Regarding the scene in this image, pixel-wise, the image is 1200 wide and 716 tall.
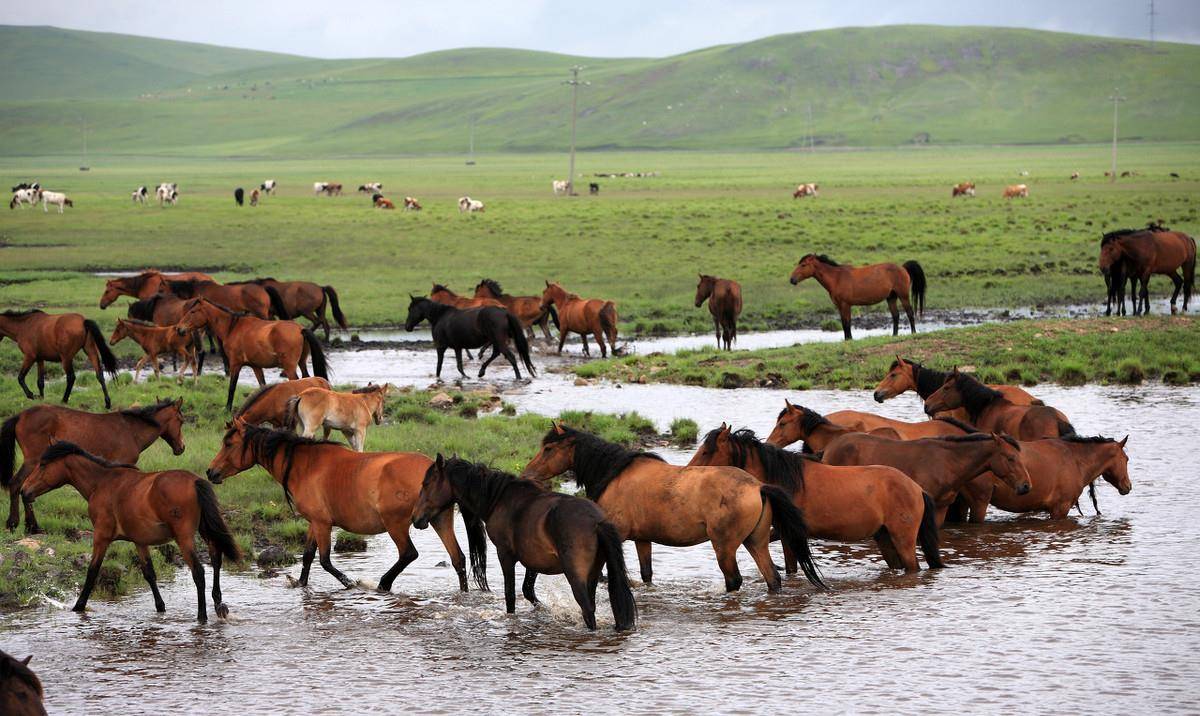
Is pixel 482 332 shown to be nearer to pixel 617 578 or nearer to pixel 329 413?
pixel 329 413

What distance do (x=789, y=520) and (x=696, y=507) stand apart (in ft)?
2.19

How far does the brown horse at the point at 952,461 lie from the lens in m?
10.1

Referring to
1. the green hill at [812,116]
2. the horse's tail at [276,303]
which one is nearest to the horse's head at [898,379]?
the horse's tail at [276,303]

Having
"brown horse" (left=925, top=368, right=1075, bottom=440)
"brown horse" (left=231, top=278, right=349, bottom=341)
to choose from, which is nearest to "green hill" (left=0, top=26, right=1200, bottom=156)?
"brown horse" (left=231, top=278, right=349, bottom=341)

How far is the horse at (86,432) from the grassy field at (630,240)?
1476cm

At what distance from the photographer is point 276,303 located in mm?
22734

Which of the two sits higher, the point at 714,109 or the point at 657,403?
the point at 714,109

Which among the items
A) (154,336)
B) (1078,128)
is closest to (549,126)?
(1078,128)

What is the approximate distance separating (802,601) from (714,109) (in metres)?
180

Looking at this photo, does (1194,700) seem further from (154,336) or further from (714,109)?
(714,109)

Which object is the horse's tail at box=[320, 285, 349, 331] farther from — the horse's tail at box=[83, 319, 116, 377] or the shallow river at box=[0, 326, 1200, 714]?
the shallow river at box=[0, 326, 1200, 714]

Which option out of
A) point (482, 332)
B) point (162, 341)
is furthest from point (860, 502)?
point (162, 341)

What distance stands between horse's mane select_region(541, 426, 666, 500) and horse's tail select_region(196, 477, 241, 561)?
2.43 meters

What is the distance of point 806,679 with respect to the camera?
7461 millimetres
